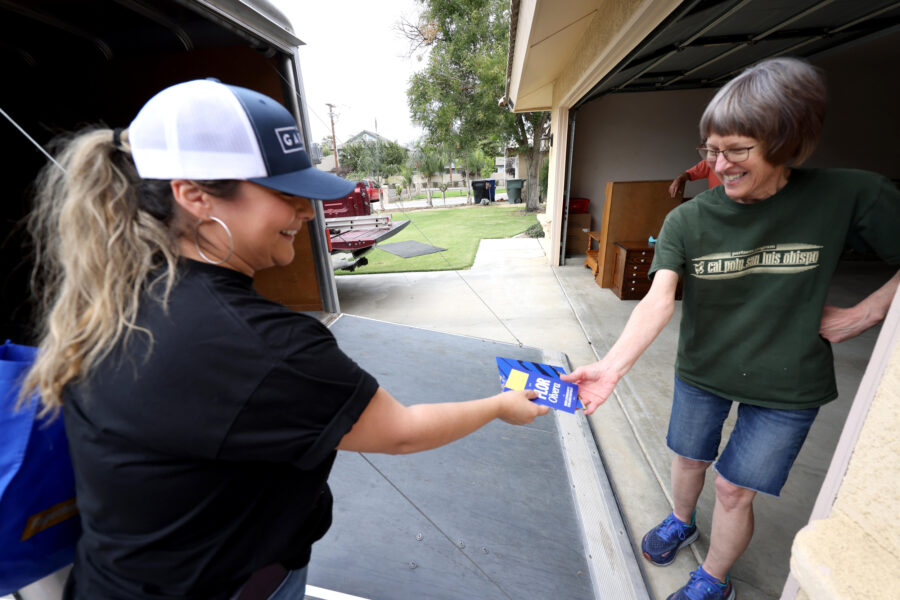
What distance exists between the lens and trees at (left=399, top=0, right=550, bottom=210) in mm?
14547

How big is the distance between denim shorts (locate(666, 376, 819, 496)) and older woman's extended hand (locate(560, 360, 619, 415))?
358mm

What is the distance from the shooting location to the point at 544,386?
4.51ft

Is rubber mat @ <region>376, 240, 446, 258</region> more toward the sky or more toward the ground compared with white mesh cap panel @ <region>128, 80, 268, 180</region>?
more toward the ground

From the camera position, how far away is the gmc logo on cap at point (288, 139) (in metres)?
0.77

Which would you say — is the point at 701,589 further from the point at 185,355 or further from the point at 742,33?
the point at 742,33

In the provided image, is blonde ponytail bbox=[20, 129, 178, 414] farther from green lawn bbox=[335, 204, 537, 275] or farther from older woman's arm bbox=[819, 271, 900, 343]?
green lawn bbox=[335, 204, 537, 275]

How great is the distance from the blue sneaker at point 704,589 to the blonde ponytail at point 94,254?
2.03 meters

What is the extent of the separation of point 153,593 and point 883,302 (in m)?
1.99

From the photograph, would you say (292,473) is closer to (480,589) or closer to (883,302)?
(480,589)

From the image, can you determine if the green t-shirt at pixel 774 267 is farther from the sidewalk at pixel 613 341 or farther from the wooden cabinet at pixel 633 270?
the wooden cabinet at pixel 633 270

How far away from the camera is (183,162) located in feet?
2.27

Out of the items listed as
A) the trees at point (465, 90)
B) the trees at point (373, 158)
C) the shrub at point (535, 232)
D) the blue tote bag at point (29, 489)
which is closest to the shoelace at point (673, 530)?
the blue tote bag at point (29, 489)

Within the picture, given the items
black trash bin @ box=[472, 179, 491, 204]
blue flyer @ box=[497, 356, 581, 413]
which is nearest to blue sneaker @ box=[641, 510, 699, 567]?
blue flyer @ box=[497, 356, 581, 413]

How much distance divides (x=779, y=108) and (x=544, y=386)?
1.05 metres
